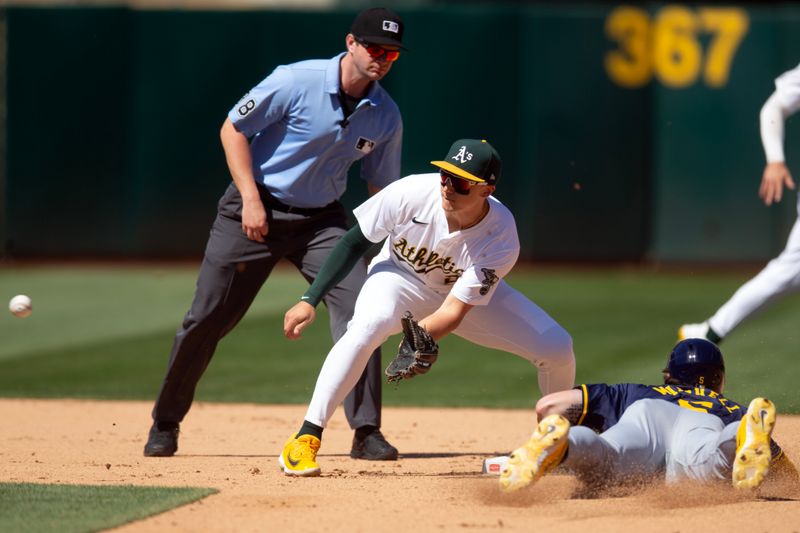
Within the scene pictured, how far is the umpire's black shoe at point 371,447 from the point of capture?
6.37 meters

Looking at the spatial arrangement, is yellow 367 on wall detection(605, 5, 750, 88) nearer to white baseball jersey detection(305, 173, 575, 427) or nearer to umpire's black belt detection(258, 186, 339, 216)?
umpire's black belt detection(258, 186, 339, 216)

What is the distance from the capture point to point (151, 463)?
20.4ft

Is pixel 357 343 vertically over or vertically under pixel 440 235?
under

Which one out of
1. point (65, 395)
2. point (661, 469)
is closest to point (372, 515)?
point (661, 469)

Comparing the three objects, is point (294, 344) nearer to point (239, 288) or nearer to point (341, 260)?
point (239, 288)

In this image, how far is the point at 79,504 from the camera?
198 inches

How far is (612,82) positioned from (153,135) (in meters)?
5.36

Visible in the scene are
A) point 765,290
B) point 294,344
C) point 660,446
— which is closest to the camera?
point 660,446

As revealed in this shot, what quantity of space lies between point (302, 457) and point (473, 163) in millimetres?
1423

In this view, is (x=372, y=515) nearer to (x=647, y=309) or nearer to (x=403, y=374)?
(x=403, y=374)

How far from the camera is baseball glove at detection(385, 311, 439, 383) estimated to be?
538cm

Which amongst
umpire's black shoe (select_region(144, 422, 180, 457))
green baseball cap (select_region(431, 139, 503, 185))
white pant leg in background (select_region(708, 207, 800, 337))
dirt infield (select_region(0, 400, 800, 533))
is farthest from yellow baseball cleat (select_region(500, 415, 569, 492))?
white pant leg in background (select_region(708, 207, 800, 337))

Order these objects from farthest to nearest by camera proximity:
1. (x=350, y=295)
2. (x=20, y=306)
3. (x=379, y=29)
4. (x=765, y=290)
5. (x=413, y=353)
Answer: (x=765, y=290) → (x=20, y=306) → (x=350, y=295) → (x=379, y=29) → (x=413, y=353)

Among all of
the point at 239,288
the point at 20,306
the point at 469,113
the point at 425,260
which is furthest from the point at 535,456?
the point at 469,113
